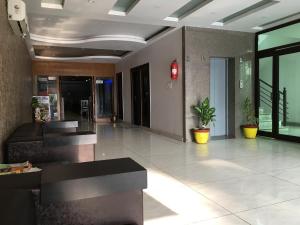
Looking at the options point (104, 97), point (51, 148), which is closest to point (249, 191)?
point (51, 148)

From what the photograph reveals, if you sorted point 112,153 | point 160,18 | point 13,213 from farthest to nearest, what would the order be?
point 160,18 → point 112,153 → point 13,213

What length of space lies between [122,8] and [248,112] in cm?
444

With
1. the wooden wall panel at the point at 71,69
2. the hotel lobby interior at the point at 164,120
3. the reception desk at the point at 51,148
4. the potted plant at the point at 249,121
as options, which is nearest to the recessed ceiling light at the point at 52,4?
the hotel lobby interior at the point at 164,120

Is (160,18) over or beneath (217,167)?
over

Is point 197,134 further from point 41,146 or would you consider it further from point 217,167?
point 41,146

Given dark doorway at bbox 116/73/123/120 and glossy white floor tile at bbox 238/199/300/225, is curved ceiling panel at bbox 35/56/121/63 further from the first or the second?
glossy white floor tile at bbox 238/199/300/225

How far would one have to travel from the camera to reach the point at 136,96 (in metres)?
10.6

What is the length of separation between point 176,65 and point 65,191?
6245mm

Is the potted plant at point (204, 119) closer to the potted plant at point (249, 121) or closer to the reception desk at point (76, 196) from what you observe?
the potted plant at point (249, 121)

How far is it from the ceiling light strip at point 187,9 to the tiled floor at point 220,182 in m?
3.09

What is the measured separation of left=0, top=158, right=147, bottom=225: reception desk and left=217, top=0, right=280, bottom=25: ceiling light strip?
532 centimetres

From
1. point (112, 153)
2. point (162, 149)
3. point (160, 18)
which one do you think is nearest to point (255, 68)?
point (160, 18)

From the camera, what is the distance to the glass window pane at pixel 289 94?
6.48 m

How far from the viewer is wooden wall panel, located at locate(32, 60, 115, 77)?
12.0 m
